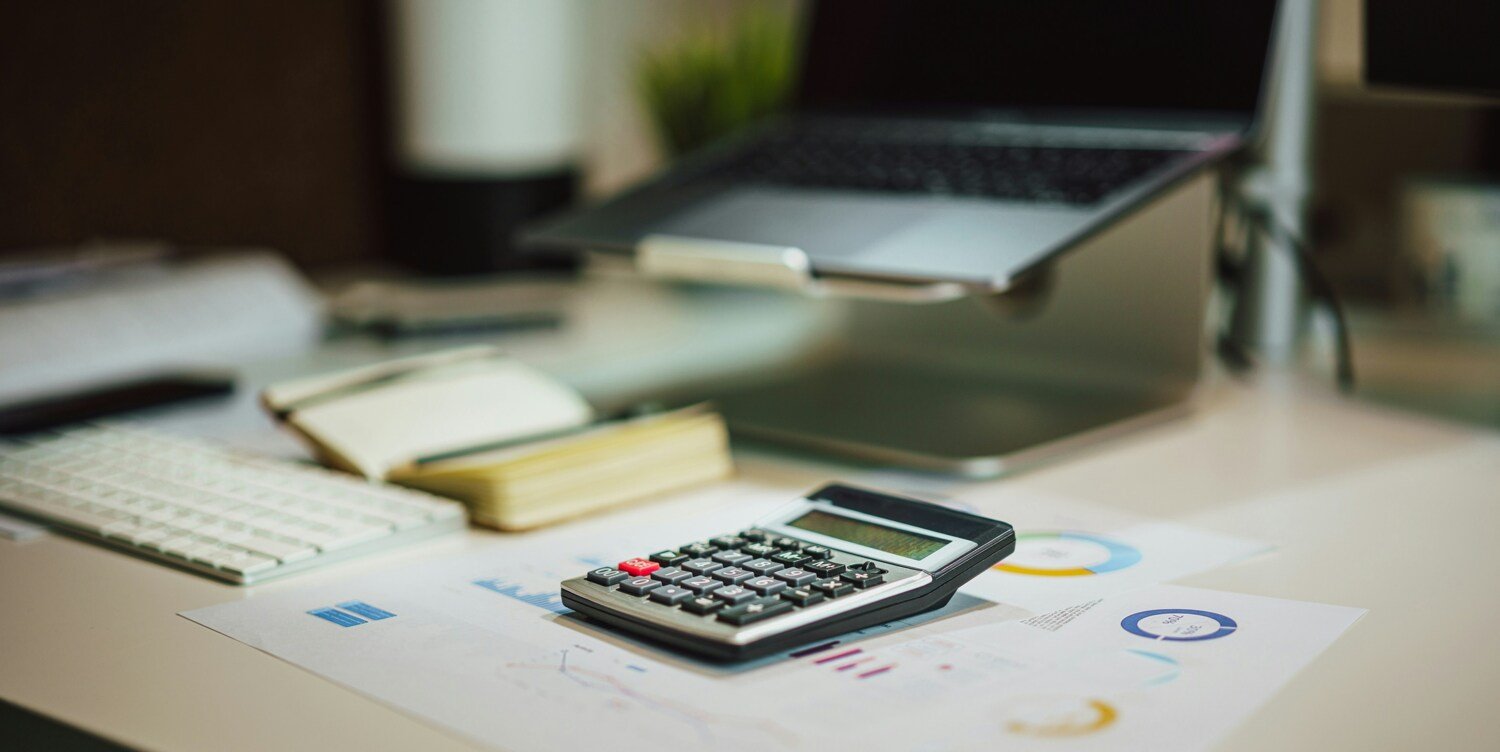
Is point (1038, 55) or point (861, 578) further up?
point (1038, 55)

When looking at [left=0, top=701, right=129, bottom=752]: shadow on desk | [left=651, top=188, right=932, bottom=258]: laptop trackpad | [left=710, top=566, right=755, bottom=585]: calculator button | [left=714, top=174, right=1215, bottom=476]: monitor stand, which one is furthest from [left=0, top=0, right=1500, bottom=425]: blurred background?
[left=0, top=701, right=129, bottom=752]: shadow on desk

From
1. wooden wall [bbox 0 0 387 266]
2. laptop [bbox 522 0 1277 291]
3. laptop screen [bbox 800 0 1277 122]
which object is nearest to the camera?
laptop [bbox 522 0 1277 291]

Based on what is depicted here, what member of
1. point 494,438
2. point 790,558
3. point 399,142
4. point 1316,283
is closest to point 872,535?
point 790,558

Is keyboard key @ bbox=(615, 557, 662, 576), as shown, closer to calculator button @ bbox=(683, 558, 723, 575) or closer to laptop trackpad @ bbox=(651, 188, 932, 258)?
calculator button @ bbox=(683, 558, 723, 575)

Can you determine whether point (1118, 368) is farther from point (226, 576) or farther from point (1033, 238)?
point (226, 576)

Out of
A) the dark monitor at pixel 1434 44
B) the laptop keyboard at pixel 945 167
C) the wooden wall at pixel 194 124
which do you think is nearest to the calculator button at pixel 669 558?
the laptop keyboard at pixel 945 167

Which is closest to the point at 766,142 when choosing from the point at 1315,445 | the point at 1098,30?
the point at 1098,30

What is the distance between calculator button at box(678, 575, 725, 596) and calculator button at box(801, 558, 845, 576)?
0.11 feet

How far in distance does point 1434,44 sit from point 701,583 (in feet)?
1.73

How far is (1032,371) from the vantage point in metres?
0.94

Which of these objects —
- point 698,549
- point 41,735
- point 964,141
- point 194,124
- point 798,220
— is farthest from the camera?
point 194,124

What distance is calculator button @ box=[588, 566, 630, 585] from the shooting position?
494 mm

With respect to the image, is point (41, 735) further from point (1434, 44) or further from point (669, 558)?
point (1434, 44)

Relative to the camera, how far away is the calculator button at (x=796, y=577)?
1.56 ft
